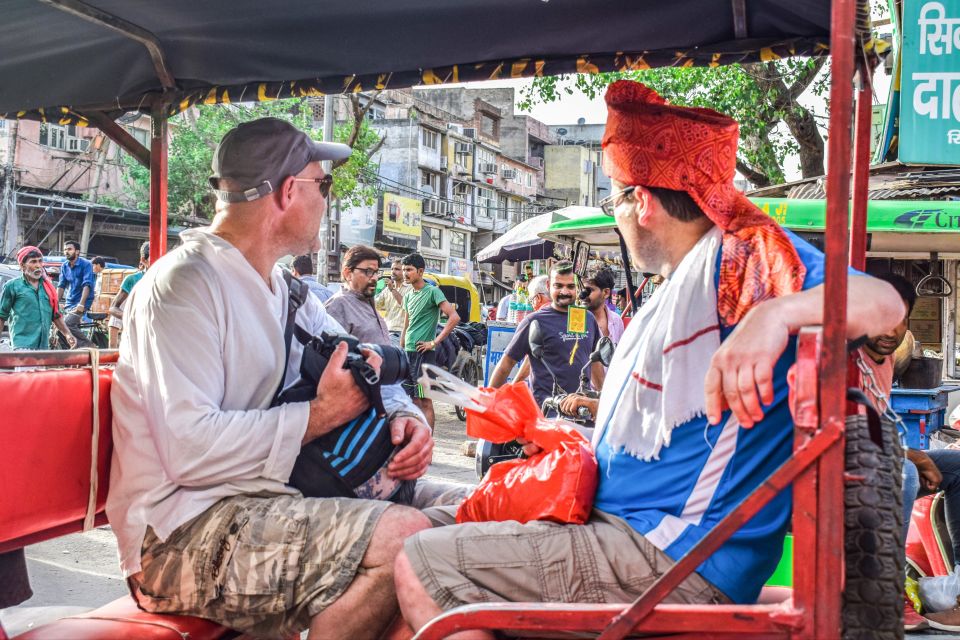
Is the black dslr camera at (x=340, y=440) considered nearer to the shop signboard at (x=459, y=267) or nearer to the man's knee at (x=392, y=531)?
the man's knee at (x=392, y=531)

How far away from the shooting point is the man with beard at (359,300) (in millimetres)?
7422

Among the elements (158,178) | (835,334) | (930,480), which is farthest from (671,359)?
(930,480)

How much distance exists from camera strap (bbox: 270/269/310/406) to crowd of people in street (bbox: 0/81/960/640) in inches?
0.5

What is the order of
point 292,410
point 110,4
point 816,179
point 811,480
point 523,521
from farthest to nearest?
point 816,179
point 110,4
point 292,410
point 523,521
point 811,480

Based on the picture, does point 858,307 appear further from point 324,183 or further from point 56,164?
point 56,164

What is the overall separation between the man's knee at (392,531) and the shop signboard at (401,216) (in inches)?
1832

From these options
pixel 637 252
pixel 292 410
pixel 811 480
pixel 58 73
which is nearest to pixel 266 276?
pixel 292 410

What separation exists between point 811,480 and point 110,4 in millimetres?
2590

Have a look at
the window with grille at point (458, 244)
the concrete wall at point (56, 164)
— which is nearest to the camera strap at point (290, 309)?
the concrete wall at point (56, 164)

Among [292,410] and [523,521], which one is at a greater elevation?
[292,410]

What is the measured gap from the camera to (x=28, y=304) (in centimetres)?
1002

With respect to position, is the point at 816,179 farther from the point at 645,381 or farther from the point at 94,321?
the point at 94,321

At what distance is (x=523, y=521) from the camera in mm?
2107

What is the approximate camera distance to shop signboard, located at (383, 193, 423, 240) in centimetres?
4838
